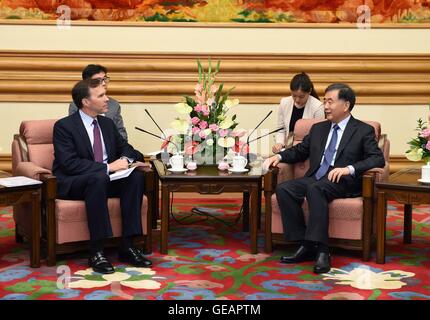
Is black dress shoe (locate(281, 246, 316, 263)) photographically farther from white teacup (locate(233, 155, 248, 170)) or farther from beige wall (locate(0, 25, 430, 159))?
beige wall (locate(0, 25, 430, 159))

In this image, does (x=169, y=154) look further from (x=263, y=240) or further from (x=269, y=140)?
(x=269, y=140)

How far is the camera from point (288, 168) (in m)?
6.26

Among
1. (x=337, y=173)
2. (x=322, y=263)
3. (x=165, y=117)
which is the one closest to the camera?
(x=322, y=263)

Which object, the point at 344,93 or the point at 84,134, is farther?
the point at 344,93

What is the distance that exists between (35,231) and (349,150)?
8.04 ft

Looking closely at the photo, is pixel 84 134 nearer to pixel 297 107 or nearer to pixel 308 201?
pixel 308 201

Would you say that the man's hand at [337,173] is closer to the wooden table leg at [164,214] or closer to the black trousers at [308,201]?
the black trousers at [308,201]

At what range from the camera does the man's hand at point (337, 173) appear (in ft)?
18.4

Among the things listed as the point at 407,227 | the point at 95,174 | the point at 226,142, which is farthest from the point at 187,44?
the point at 407,227

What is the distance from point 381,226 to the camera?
5.50 meters

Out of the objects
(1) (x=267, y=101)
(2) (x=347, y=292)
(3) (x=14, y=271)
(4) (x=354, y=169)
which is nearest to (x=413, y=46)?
(1) (x=267, y=101)

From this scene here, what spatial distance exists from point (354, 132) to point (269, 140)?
2294mm

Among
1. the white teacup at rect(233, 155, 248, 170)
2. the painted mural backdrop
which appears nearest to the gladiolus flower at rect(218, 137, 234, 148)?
the white teacup at rect(233, 155, 248, 170)

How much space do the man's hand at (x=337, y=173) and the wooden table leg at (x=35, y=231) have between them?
7.10ft
